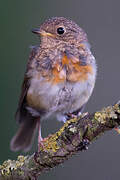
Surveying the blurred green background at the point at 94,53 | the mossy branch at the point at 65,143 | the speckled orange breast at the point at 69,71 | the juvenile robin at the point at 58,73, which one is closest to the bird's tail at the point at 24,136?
the juvenile robin at the point at 58,73


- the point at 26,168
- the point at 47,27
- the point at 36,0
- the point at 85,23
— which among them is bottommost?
the point at 26,168

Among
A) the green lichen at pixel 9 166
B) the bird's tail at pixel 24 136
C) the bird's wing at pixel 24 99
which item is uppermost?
the bird's wing at pixel 24 99

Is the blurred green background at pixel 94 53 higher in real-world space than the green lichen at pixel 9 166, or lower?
higher

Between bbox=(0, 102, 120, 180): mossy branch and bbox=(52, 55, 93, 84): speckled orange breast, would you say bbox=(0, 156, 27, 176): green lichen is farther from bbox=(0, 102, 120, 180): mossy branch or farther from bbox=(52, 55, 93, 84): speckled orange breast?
bbox=(52, 55, 93, 84): speckled orange breast

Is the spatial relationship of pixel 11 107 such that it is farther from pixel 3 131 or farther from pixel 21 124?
pixel 21 124

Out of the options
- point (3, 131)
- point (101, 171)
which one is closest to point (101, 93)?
point (101, 171)

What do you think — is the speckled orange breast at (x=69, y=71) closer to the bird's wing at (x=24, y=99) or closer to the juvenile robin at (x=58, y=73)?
the juvenile robin at (x=58, y=73)
